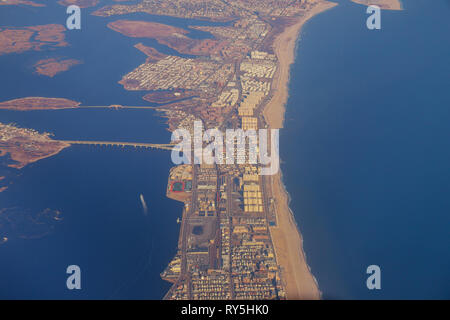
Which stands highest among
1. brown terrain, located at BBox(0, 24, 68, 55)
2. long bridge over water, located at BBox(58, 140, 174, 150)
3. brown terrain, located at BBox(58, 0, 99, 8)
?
brown terrain, located at BBox(58, 0, 99, 8)

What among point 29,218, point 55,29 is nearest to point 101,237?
point 29,218

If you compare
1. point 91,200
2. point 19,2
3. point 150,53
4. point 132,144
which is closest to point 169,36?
point 150,53

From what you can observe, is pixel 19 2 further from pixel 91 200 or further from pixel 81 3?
pixel 91 200

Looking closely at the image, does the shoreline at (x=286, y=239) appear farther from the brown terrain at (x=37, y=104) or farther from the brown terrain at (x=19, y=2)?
the brown terrain at (x=19, y=2)

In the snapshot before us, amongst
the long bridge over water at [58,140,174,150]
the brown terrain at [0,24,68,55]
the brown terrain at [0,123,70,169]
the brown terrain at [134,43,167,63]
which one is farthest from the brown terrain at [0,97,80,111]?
the brown terrain at [0,24,68,55]

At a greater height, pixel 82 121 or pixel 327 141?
pixel 82 121

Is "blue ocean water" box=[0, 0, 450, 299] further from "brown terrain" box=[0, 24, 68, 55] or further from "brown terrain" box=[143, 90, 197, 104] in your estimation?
"brown terrain" box=[0, 24, 68, 55]

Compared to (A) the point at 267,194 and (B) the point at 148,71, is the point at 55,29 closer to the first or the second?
(B) the point at 148,71
